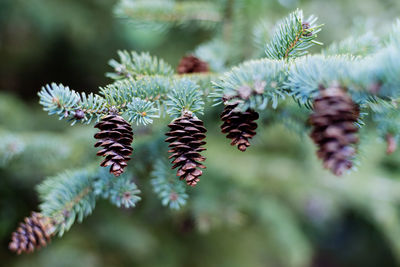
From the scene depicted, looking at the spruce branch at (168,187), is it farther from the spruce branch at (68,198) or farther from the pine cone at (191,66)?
the pine cone at (191,66)

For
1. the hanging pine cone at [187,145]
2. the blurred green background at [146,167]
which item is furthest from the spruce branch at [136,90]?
the blurred green background at [146,167]

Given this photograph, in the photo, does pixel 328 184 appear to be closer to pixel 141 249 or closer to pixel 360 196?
pixel 360 196

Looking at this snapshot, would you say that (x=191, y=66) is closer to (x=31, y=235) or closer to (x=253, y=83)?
(x=253, y=83)

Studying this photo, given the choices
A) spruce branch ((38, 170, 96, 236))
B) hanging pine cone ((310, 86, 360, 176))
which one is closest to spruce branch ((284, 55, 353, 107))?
hanging pine cone ((310, 86, 360, 176))

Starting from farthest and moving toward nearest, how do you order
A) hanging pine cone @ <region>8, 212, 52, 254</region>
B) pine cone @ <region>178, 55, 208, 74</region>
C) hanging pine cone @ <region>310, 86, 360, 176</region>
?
1. pine cone @ <region>178, 55, 208, 74</region>
2. hanging pine cone @ <region>8, 212, 52, 254</region>
3. hanging pine cone @ <region>310, 86, 360, 176</region>

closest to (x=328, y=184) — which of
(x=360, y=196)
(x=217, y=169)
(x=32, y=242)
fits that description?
(x=360, y=196)

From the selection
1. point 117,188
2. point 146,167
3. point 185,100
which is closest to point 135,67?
point 185,100

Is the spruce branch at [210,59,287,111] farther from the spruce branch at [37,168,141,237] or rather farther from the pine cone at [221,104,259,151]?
the spruce branch at [37,168,141,237]
